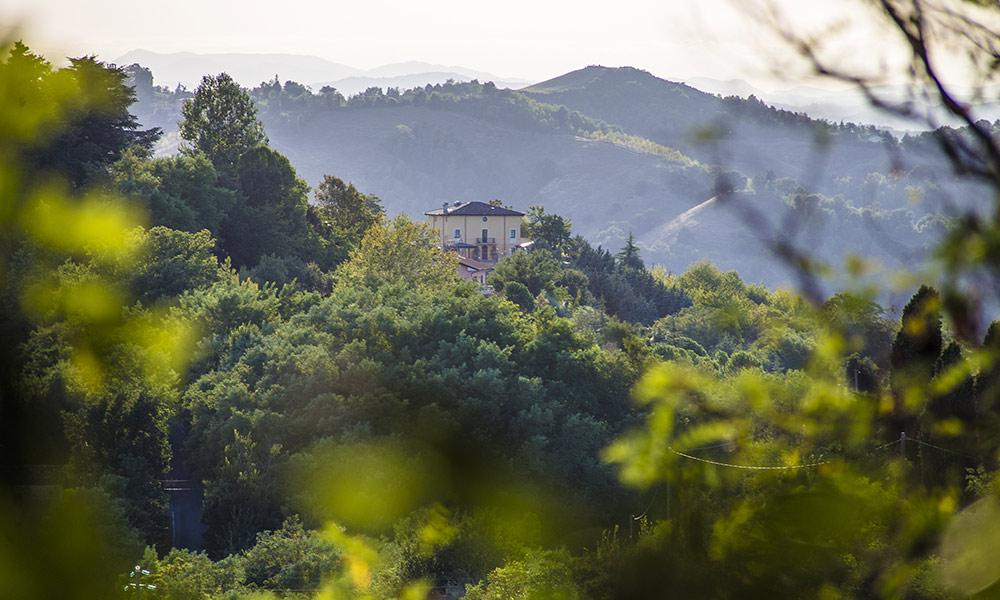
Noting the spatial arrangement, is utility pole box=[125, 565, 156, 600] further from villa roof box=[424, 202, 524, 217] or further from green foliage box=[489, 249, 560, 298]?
villa roof box=[424, 202, 524, 217]

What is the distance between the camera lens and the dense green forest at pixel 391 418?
3000 mm

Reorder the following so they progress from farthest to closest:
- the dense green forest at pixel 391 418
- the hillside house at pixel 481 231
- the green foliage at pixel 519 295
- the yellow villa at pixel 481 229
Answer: the yellow villa at pixel 481 229, the hillside house at pixel 481 231, the green foliage at pixel 519 295, the dense green forest at pixel 391 418

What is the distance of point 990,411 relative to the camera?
300 cm

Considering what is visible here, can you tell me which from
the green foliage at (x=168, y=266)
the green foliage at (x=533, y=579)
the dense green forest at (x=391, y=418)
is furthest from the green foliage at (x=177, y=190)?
the green foliage at (x=533, y=579)

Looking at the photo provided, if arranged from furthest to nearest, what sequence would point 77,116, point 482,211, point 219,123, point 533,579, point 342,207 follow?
1. point 482,211
2. point 342,207
3. point 219,123
4. point 77,116
5. point 533,579

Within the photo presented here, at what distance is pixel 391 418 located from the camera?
24.5m

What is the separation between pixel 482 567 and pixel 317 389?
9837mm

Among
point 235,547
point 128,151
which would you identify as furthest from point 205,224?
point 235,547

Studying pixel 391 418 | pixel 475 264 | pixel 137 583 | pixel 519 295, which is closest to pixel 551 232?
pixel 475 264

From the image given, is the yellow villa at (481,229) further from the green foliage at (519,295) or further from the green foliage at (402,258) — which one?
the green foliage at (519,295)

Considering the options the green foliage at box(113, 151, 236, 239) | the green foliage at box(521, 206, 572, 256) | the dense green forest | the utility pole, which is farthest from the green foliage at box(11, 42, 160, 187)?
the green foliage at box(521, 206, 572, 256)

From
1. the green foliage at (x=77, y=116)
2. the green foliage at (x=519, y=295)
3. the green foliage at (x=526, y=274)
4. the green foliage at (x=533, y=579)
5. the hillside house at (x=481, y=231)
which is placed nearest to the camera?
the green foliage at (x=533, y=579)

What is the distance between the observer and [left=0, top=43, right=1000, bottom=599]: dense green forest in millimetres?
3000

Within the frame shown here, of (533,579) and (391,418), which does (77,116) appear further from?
(533,579)
